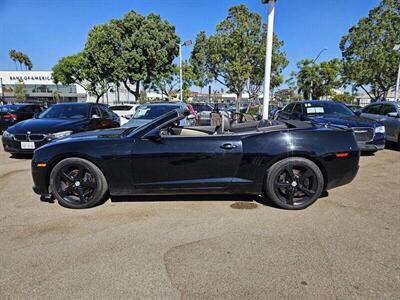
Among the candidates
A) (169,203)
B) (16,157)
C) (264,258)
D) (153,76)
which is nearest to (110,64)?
(153,76)

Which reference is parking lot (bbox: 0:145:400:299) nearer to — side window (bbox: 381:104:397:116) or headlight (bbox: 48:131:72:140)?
headlight (bbox: 48:131:72:140)

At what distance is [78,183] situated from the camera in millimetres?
3840

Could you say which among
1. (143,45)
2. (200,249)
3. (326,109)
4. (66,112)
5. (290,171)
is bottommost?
(200,249)

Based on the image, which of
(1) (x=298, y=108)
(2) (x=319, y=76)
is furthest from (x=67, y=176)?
(2) (x=319, y=76)

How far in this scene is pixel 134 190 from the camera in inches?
150

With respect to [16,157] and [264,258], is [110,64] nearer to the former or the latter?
[16,157]

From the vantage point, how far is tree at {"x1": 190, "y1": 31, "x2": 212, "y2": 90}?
28203 millimetres

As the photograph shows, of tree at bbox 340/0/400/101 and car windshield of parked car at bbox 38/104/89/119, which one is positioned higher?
tree at bbox 340/0/400/101

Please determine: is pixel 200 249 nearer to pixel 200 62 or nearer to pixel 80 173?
pixel 80 173

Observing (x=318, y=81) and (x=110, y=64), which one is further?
(x=318, y=81)

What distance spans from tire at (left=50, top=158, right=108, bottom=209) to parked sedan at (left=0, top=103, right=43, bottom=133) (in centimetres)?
997

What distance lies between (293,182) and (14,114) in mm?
12602

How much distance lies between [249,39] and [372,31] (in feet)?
39.3

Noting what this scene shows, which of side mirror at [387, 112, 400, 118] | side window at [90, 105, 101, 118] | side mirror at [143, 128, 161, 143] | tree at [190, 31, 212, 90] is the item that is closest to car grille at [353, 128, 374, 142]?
side mirror at [387, 112, 400, 118]
